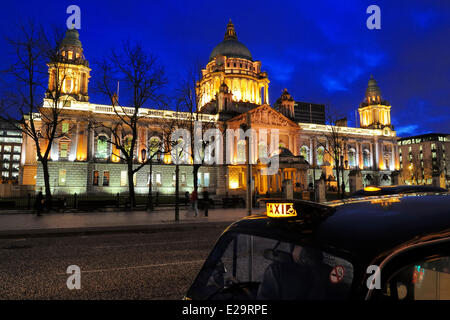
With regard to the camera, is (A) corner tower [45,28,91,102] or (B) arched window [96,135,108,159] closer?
(A) corner tower [45,28,91,102]

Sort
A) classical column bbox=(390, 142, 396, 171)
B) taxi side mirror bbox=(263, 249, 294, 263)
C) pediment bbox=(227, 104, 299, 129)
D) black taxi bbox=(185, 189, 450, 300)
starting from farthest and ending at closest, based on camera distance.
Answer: classical column bbox=(390, 142, 396, 171)
pediment bbox=(227, 104, 299, 129)
taxi side mirror bbox=(263, 249, 294, 263)
black taxi bbox=(185, 189, 450, 300)

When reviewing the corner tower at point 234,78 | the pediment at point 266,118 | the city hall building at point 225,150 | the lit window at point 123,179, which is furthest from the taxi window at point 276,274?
the corner tower at point 234,78

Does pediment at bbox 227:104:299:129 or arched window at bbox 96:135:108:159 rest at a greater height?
pediment at bbox 227:104:299:129

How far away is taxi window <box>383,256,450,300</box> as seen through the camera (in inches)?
63.4

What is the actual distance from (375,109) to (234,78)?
34623 millimetres

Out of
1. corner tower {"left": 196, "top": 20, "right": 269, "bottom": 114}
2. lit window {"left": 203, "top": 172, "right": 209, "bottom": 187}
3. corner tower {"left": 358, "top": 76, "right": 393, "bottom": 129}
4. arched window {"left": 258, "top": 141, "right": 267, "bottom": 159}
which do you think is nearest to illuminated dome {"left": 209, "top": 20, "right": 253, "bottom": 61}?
corner tower {"left": 196, "top": 20, "right": 269, "bottom": 114}

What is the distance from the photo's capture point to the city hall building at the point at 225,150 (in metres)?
47.1

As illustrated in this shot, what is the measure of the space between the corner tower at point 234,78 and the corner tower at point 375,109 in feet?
84.3

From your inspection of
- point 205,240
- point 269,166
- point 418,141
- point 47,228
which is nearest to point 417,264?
point 205,240

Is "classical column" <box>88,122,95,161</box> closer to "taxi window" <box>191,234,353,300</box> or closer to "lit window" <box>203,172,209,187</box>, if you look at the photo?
"lit window" <box>203,172,209,187</box>

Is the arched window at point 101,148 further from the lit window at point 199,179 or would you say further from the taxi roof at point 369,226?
the taxi roof at point 369,226

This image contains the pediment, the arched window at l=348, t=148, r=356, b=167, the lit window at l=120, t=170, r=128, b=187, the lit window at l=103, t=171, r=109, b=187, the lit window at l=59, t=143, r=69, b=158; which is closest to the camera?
the lit window at l=59, t=143, r=69, b=158

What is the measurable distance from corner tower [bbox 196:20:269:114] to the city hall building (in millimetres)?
219

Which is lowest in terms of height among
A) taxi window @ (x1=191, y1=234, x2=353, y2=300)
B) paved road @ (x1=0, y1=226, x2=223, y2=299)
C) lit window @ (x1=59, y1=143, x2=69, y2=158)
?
paved road @ (x1=0, y1=226, x2=223, y2=299)
